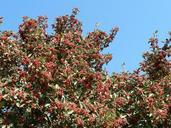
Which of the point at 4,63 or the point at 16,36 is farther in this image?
the point at 16,36

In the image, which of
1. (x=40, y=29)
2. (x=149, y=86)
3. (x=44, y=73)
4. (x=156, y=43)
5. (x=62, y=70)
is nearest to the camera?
(x=44, y=73)

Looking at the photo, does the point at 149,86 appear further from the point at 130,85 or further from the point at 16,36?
the point at 16,36

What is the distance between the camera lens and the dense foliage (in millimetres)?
8414

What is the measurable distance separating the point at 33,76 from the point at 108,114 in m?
1.61

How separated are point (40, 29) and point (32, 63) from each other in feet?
7.76

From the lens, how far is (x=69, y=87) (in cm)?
895

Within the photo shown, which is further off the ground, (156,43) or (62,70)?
(156,43)

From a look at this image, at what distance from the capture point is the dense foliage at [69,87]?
27.6 ft

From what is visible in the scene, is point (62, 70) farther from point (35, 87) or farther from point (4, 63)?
point (4, 63)

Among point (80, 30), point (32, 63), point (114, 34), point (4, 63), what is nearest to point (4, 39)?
point (4, 63)

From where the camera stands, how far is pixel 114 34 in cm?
1298

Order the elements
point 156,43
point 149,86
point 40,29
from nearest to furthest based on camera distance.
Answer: point 149,86 < point 40,29 < point 156,43

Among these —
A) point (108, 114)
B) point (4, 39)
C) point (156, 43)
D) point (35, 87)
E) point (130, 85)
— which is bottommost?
point (108, 114)

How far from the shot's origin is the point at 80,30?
41.8 feet
